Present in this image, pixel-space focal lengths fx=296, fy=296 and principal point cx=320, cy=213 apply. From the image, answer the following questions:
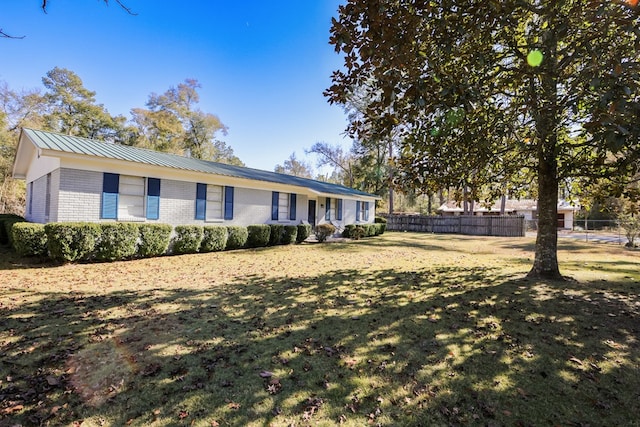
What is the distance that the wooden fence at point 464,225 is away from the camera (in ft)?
78.0

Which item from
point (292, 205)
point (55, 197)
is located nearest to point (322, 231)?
point (292, 205)

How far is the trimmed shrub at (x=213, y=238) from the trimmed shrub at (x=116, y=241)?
2520 millimetres

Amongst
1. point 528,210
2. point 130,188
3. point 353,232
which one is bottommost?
point 353,232

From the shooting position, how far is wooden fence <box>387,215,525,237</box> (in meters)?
23.8

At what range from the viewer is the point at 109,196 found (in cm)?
1006

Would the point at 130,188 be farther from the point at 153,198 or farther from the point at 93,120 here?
the point at 93,120

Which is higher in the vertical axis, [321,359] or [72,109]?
[72,109]

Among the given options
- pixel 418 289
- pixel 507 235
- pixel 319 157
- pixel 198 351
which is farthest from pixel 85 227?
pixel 319 157

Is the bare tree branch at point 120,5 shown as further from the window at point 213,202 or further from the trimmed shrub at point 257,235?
the trimmed shrub at point 257,235

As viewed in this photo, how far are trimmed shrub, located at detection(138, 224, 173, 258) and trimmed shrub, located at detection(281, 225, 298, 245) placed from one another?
18.5ft

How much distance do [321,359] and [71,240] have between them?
845 centimetres

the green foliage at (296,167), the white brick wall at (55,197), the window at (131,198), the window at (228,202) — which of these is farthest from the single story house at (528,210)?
the white brick wall at (55,197)

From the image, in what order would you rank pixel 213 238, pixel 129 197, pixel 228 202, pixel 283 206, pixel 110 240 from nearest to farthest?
1. pixel 110 240
2. pixel 129 197
3. pixel 213 238
4. pixel 228 202
5. pixel 283 206

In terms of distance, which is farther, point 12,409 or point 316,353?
point 316,353
